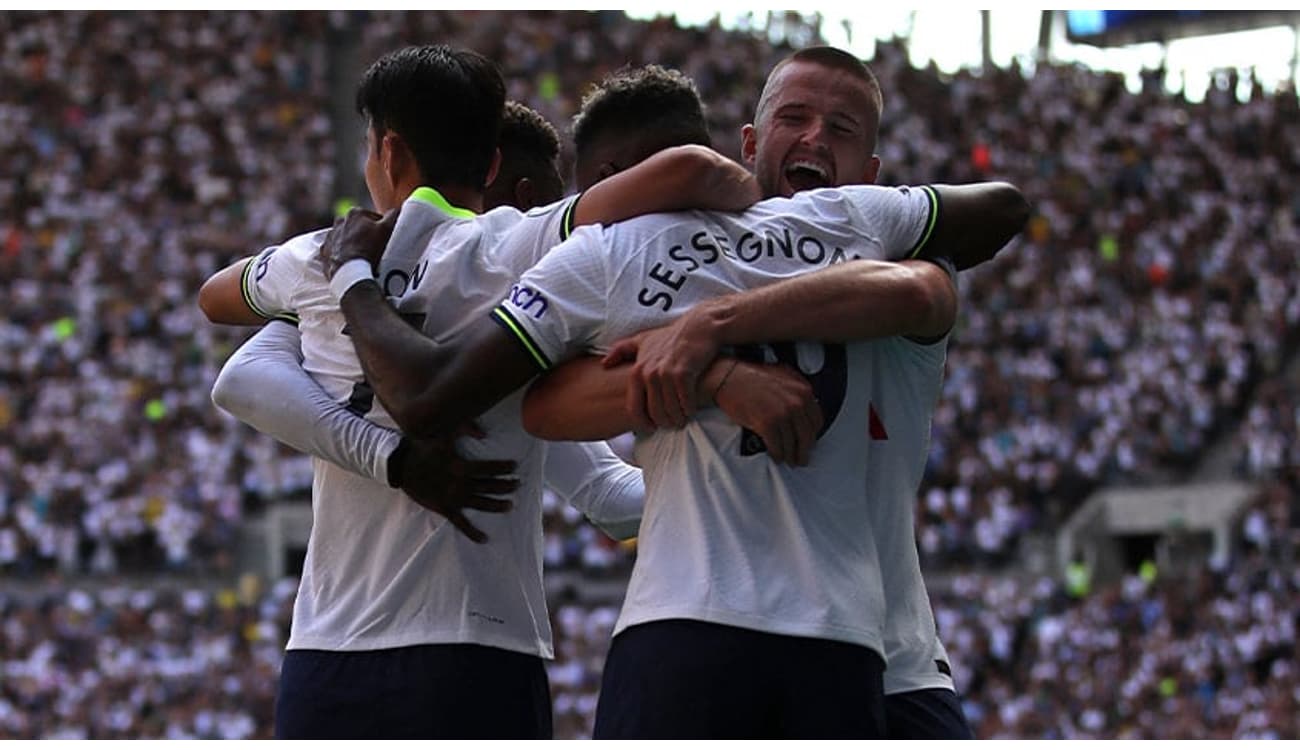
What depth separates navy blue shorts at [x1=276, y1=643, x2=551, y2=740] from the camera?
3.50 m

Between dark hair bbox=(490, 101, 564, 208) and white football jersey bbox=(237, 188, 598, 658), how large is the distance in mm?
471

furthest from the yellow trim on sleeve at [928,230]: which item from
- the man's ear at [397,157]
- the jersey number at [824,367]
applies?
the man's ear at [397,157]

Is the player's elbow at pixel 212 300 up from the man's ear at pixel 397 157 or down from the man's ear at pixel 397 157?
down

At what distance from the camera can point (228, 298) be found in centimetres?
393

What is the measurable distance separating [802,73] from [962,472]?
18.1m

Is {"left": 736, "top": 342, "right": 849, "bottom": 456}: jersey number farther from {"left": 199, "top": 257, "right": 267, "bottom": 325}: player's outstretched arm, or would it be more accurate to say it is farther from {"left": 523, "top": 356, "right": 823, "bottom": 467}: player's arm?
{"left": 199, "top": 257, "right": 267, "bottom": 325}: player's outstretched arm

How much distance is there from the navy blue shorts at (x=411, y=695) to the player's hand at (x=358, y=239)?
702 mm

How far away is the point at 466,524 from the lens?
354 cm

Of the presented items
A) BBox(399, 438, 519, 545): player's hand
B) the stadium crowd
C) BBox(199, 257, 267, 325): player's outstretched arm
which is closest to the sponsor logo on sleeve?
BBox(399, 438, 519, 545): player's hand

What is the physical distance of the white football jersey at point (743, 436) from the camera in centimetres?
305

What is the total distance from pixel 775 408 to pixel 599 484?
1.13 meters

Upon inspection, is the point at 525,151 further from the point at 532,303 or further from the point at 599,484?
the point at 532,303

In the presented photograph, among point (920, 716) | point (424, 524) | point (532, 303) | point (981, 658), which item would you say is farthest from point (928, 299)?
point (981, 658)

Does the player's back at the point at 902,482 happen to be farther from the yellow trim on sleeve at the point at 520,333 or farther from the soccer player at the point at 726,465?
the yellow trim on sleeve at the point at 520,333
